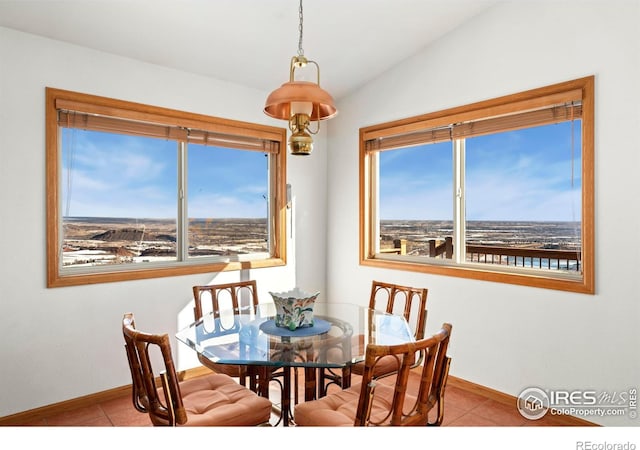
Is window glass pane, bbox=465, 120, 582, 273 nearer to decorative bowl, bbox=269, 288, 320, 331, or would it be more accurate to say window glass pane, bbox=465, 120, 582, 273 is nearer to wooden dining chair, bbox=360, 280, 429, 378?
wooden dining chair, bbox=360, 280, 429, 378

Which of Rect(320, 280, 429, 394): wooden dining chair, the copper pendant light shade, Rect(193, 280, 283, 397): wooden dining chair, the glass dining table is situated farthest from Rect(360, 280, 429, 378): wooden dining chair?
the copper pendant light shade

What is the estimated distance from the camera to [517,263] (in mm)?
2982

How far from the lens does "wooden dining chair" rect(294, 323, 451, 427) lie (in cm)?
143

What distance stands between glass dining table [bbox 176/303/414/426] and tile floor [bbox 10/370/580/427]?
68cm


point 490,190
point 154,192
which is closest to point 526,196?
point 490,190

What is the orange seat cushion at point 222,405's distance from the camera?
176 cm

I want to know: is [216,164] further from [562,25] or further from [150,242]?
[562,25]

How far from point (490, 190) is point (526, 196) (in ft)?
0.88

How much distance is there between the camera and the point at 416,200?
11.9ft

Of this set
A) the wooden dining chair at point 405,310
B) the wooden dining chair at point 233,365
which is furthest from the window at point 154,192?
the wooden dining chair at point 405,310

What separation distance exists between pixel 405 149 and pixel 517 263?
1373mm

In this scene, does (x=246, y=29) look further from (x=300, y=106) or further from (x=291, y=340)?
(x=291, y=340)
